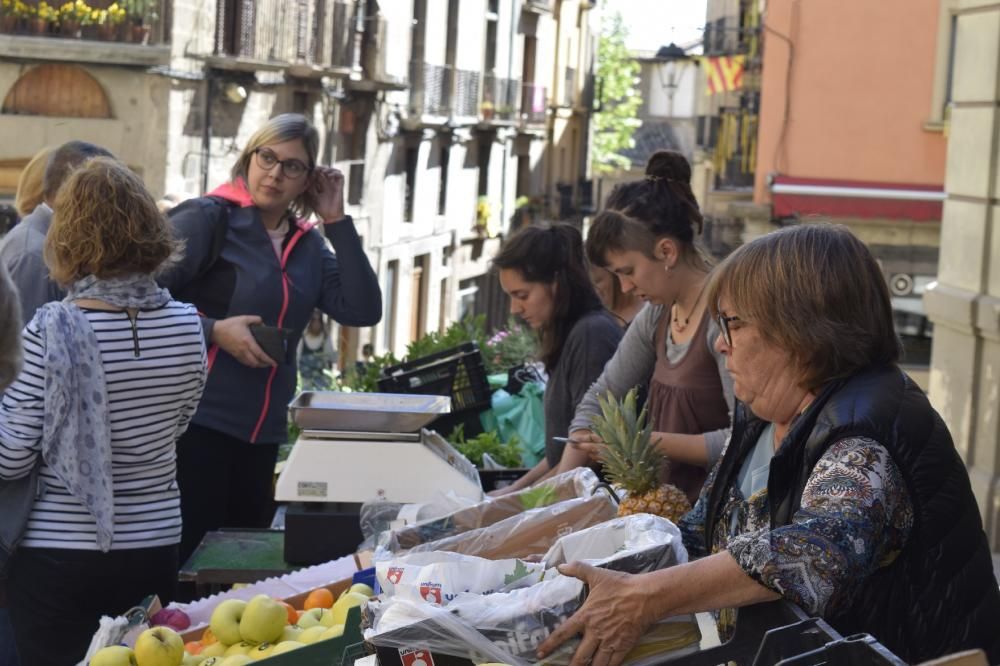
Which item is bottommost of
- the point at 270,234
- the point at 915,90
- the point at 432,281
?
the point at 432,281

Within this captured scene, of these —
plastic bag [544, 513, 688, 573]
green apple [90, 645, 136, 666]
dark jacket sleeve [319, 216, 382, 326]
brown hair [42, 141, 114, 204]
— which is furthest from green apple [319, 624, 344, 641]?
brown hair [42, 141, 114, 204]

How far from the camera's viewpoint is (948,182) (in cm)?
847

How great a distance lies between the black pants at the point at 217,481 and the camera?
14.2 ft

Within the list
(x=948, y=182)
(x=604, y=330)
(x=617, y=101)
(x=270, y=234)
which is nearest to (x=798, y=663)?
(x=604, y=330)

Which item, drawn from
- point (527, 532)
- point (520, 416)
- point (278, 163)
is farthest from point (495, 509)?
point (520, 416)

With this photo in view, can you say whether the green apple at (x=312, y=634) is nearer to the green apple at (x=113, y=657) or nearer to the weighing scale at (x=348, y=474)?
the green apple at (x=113, y=657)

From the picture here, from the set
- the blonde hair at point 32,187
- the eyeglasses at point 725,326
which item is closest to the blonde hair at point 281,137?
the blonde hair at point 32,187

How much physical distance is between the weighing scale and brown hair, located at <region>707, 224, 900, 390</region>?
69.2 inches

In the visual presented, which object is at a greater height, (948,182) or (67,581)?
(948,182)

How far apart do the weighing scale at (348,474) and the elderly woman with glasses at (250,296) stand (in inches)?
14.6

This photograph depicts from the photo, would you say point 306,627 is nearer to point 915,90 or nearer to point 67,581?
point 67,581

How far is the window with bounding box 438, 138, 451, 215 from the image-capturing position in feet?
87.0

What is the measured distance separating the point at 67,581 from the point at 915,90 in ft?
42.9

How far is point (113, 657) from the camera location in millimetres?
2904
